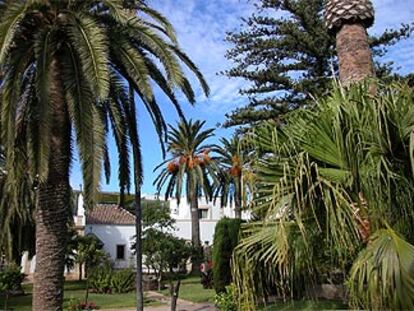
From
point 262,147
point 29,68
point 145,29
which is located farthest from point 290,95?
point 262,147

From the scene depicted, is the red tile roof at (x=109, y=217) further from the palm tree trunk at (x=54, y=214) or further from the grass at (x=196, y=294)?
the palm tree trunk at (x=54, y=214)

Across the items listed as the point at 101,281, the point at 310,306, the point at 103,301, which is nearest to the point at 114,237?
the point at 101,281

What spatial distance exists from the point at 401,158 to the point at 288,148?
3.21 ft

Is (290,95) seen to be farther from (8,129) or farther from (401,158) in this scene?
(401,158)

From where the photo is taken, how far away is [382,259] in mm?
3578

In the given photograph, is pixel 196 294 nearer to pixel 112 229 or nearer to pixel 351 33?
pixel 351 33

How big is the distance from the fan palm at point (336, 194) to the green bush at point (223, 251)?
16.6m

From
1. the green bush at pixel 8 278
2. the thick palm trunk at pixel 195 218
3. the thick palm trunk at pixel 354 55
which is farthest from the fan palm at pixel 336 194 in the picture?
the thick palm trunk at pixel 195 218

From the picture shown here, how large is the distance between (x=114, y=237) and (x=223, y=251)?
28.6m

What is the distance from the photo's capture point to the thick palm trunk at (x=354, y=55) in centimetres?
607

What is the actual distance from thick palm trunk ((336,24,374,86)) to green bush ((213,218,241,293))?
15470mm

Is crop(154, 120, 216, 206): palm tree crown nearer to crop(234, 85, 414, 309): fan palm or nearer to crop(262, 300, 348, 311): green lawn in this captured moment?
crop(262, 300, 348, 311): green lawn

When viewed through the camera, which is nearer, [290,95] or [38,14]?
[38,14]

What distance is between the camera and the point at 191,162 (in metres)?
36.8
